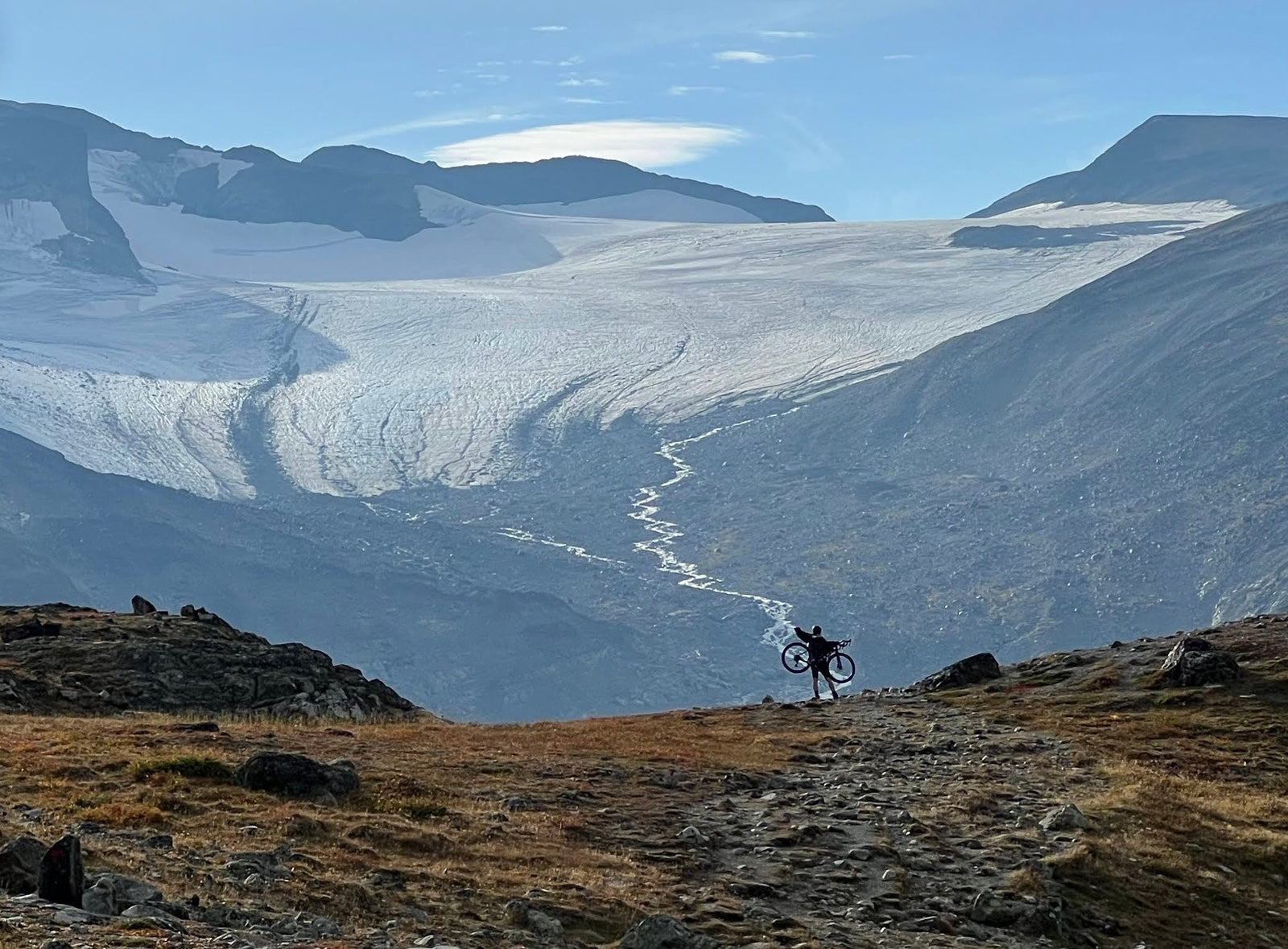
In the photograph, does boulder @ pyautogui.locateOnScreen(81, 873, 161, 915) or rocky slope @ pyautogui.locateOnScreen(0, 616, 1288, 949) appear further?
rocky slope @ pyautogui.locateOnScreen(0, 616, 1288, 949)

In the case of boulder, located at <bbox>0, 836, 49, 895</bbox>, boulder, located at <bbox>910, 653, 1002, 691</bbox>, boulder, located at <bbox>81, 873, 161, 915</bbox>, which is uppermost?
boulder, located at <bbox>0, 836, 49, 895</bbox>

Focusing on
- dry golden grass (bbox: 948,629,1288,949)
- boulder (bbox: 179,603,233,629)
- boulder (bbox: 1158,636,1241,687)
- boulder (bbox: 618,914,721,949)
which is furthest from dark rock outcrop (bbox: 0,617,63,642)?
boulder (bbox: 618,914,721,949)

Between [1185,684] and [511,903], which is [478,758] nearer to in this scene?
[511,903]

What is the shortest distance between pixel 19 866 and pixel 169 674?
703 inches

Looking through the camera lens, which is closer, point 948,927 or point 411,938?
point 411,938

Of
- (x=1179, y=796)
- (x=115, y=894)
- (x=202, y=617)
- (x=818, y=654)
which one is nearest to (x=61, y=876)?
(x=115, y=894)

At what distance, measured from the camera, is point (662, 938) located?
553 inches

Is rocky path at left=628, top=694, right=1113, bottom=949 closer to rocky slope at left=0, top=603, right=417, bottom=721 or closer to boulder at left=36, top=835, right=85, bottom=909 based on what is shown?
boulder at left=36, top=835, right=85, bottom=909

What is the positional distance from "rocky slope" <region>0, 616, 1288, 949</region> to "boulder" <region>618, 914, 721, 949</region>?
0.10ft

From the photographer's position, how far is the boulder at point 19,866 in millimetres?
13422

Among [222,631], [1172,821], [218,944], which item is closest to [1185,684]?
[1172,821]

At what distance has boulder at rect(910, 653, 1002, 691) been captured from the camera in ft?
115

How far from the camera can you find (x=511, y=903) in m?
14.8

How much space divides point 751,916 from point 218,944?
5.25 meters
